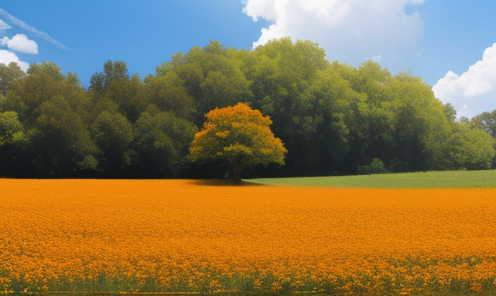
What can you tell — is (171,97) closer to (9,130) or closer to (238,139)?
(238,139)

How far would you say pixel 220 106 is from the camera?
43.2m

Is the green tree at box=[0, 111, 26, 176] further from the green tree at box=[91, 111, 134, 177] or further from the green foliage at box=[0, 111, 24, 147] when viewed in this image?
the green tree at box=[91, 111, 134, 177]

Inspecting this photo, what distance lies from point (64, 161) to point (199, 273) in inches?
1412

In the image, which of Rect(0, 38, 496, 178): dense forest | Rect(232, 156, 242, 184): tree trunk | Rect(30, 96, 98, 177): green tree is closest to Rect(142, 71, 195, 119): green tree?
Rect(0, 38, 496, 178): dense forest

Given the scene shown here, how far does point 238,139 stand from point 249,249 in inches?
907

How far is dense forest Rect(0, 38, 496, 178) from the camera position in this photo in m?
39.6

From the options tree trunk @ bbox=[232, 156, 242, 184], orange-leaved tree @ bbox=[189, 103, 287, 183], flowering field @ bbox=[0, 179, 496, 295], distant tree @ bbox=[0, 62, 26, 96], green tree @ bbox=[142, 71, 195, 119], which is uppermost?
distant tree @ bbox=[0, 62, 26, 96]

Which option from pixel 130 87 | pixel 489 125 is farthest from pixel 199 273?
pixel 489 125

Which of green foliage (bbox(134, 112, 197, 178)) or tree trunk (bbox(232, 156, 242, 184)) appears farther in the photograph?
green foliage (bbox(134, 112, 197, 178))

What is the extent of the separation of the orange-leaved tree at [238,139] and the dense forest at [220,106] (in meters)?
7.51

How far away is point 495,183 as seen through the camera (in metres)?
29.9

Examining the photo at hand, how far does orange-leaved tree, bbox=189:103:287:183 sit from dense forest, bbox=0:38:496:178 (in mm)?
7509

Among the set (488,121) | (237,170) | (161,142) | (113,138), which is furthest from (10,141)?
(488,121)

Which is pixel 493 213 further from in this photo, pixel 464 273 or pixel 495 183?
pixel 495 183
